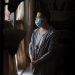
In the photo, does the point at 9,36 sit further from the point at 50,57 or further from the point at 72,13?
the point at 72,13

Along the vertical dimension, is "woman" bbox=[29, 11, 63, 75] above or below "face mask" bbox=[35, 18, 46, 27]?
below

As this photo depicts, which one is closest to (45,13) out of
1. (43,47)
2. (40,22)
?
(40,22)

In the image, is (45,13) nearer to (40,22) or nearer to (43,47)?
(40,22)

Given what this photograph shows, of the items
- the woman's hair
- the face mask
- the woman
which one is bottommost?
the woman

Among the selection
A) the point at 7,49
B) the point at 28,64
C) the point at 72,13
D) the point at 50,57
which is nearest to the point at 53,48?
the point at 50,57

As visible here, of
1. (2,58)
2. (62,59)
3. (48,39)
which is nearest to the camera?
(2,58)

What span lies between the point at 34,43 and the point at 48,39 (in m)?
0.10

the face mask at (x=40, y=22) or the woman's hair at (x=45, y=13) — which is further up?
the woman's hair at (x=45, y=13)

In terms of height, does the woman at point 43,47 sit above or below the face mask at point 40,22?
below

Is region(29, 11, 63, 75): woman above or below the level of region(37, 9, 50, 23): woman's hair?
below

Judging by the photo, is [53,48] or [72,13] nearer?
[53,48]

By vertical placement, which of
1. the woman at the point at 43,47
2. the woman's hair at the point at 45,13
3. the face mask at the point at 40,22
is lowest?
the woman at the point at 43,47

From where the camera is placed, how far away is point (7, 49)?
0.58 metres

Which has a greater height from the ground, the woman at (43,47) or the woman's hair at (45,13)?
the woman's hair at (45,13)
